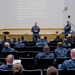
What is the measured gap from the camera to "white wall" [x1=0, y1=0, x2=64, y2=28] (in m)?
16.8

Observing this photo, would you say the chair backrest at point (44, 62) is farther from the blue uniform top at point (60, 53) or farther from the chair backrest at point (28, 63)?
the blue uniform top at point (60, 53)

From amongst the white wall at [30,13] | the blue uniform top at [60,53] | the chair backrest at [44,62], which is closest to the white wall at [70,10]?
the white wall at [30,13]

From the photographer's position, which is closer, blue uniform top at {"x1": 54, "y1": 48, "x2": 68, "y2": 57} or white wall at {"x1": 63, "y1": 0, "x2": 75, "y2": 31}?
blue uniform top at {"x1": 54, "y1": 48, "x2": 68, "y2": 57}

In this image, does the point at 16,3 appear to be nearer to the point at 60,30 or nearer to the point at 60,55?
the point at 60,30

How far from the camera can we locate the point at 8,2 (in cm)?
1719

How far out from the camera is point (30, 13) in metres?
16.9

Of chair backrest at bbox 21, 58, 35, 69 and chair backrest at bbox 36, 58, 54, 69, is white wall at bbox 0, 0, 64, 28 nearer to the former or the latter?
chair backrest at bbox 21, 58, 35, 69

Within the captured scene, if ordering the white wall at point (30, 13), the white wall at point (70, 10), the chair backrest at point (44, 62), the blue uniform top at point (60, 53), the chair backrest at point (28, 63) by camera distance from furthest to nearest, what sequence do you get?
the white wall at point (70, 10), the white wall at point (30, 13), the blue uniform top at point (60, 53), the chair backrest at point (28, 63), the chair backrest at point (44, 62)

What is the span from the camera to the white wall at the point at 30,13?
1684 cm

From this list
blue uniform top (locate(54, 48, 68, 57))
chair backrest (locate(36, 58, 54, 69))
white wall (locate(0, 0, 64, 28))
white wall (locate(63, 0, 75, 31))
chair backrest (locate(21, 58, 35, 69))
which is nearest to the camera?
chair backrest (locate(36, 58, 54, 69))

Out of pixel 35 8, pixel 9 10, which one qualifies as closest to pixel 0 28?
pixel 9 10

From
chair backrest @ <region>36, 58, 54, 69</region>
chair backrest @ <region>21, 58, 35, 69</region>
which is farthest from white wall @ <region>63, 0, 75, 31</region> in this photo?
chair backrest @ <region>36, 58, 54, 69</region>

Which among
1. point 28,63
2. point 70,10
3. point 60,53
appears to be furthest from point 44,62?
point 70,10

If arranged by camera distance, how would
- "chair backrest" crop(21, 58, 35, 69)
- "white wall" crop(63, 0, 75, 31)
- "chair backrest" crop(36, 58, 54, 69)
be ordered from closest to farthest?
"chair backrest" crop(36, 58, 54, 69), "chair backrest" crop(21, 58, 35, 69), "white wall" crop(63, 0, 75, 31)
